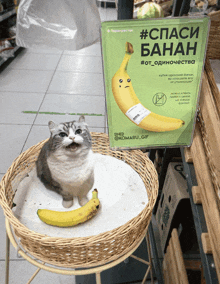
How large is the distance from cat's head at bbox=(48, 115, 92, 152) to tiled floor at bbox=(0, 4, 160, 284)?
846 millimetres

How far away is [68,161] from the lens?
34.5 inches

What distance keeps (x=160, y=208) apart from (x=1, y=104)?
2.20 meters

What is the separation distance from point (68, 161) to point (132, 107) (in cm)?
30

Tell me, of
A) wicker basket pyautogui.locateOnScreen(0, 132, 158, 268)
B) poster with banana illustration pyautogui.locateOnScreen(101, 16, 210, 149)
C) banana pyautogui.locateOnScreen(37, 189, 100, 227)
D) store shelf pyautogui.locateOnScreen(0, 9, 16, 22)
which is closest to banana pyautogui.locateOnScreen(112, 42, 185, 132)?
poster with banana illustration pyautogui.locateOnScreen(101, 16, 210, 149)

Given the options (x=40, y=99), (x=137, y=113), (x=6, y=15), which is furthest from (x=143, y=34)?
(x=6, y=15)

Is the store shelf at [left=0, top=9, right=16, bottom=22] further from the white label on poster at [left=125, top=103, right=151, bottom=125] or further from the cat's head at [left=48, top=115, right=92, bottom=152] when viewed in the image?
the white label on poster at [left=125, top=103, right=151, bottom=125]

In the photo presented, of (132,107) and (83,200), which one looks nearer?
(132,107)

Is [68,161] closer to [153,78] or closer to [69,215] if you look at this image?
[69,215]

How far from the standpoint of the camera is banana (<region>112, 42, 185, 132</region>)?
760 mm

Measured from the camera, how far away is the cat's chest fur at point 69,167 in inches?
34.4

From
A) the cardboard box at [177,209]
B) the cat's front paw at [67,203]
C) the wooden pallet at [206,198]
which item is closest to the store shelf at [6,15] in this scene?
the cardboard box at [177,209]

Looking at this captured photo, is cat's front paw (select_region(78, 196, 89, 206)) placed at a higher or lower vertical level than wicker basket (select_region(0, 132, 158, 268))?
lower

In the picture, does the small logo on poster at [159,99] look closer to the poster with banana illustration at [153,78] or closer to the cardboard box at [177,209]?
the poster with banana illustration at [153,78]

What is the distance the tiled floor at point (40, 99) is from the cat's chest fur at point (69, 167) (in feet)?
2.80
